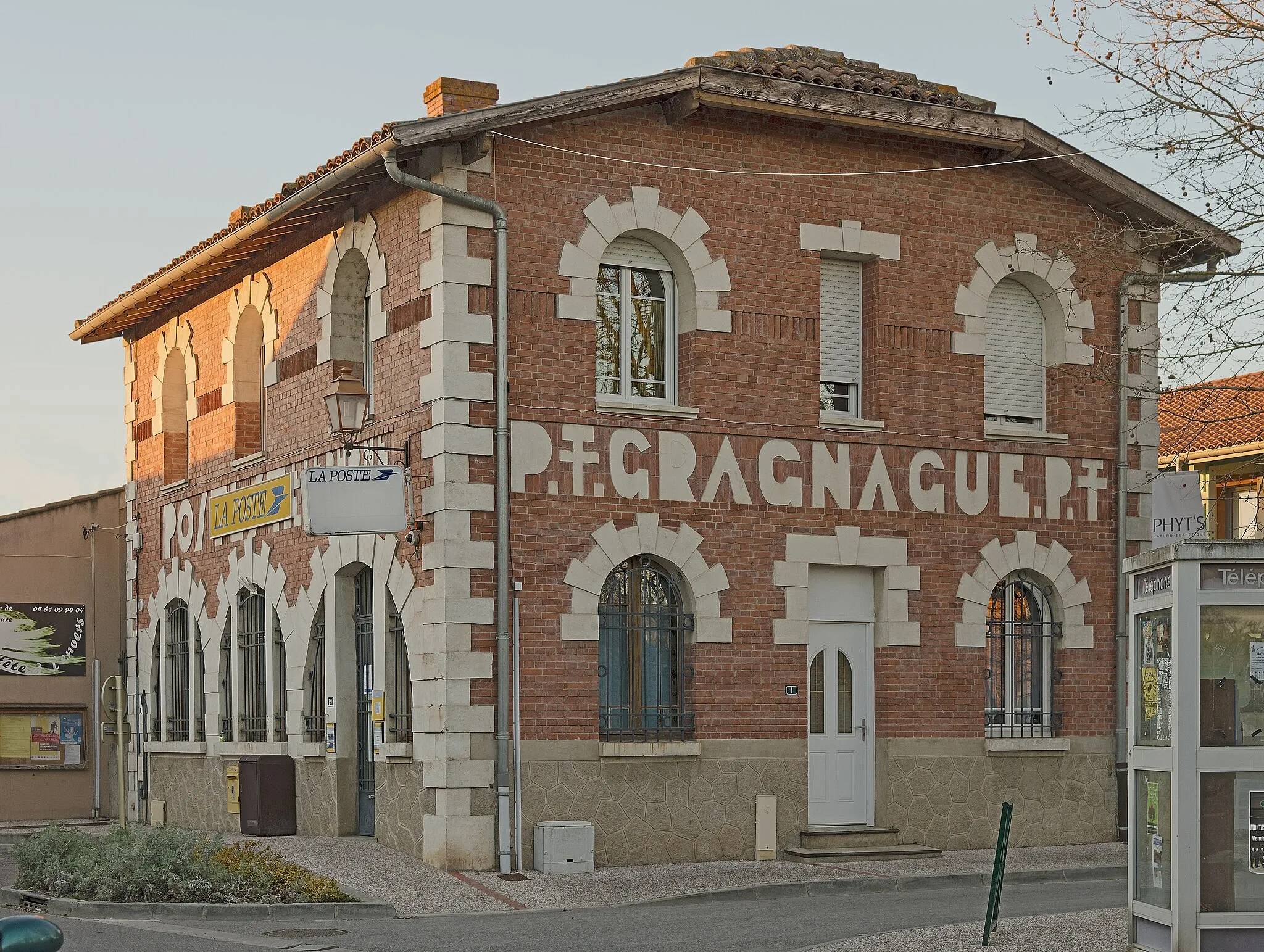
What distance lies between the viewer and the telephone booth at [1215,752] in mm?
10047

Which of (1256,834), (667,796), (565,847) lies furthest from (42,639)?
(1256,834)

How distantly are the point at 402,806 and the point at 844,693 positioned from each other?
4734mm

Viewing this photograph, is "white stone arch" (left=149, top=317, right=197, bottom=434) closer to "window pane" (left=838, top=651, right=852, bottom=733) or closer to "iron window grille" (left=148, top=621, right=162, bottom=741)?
"iron window grille" (left=148, top=621, right=162, bottom=741)

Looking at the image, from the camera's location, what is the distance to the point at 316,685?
805 inches

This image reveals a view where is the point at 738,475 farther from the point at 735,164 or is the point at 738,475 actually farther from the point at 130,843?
the point at 130,843

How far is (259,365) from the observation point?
22922 mm

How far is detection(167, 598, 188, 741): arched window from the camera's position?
80.3 feet

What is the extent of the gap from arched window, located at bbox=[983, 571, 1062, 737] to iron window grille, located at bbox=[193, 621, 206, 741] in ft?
32.7

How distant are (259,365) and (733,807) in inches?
344

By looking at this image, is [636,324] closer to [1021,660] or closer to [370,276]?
[370,276]

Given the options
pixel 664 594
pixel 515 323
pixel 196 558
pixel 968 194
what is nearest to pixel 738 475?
pixel 664 594

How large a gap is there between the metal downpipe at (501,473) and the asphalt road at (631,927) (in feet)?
7.27

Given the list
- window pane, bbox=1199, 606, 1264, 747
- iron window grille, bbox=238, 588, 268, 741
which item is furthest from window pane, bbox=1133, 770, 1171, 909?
iron window grille, bbox=238, 588, 268, 741

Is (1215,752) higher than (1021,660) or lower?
higher
